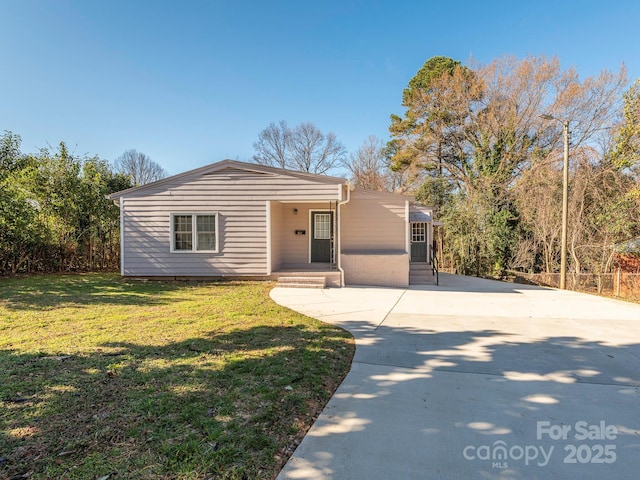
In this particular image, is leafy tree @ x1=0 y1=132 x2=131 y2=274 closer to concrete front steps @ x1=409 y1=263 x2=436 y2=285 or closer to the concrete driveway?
concrete front steps @ x1=409 y1=263 x2=436 y2=285

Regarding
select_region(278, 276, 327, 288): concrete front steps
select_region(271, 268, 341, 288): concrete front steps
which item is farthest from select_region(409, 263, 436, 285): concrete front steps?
select_region(278, 276, 327, 288): concrete front steps

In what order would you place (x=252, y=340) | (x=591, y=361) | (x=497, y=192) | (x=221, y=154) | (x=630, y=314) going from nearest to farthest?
(x=591, y=361) < (x=252, y=340) < (x=630, y=314) < (x=497, y=192) < (x=221, y=154)

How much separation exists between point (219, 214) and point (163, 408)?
26.6ft

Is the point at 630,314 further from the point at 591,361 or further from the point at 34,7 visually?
the point at 34,7

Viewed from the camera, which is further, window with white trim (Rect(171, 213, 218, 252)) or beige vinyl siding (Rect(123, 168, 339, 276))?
window with white trim (Rect(171, 213, 218, 252))

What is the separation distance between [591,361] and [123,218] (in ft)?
37.9

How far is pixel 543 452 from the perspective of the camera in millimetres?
2057

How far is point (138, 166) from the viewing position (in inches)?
1320

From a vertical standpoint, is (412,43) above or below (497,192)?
above

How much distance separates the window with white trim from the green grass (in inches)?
181

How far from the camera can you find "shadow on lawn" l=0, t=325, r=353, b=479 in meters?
1.87

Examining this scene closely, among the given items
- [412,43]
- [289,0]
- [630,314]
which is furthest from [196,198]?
[412,43]

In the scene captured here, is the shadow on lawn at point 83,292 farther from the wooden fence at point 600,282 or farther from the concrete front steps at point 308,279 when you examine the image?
the wooden fence at point 600,282

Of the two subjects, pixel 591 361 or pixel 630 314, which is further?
pixel 630 314
